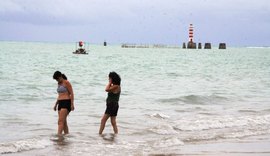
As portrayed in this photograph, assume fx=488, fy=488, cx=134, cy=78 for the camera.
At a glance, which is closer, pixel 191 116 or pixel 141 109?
pixel 191 116

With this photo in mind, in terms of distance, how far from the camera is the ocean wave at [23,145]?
9.03m

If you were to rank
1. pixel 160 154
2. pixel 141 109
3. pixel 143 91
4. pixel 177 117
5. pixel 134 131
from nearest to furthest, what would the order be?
pixel 160 154
pixel 134 131
pixel 177 117
pixel 141 109
pixel 143 91

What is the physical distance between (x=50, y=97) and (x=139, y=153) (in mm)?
11339

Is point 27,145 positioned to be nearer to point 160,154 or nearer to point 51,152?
point 51,152

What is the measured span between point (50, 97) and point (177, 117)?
6.60 meters

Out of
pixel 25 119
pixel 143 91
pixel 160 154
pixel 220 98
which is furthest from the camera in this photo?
pixel 143 91

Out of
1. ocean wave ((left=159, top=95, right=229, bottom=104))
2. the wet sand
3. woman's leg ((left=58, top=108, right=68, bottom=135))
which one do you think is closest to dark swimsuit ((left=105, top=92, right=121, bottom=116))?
woman's leg ((left=58, top=108, right=68, bottom=135))

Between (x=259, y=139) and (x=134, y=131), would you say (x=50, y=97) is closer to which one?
(x=134, y=131)

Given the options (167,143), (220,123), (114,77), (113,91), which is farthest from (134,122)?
(167,143)

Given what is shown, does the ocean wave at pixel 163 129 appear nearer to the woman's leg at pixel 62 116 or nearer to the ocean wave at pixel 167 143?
the ocean wave at pixel 167 143

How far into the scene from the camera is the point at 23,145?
368 inches

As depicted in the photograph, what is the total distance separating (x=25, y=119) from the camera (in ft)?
44.3

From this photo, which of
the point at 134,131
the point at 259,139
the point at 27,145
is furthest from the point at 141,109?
the point at 27,145

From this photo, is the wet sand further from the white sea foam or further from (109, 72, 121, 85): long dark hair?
the white sea foam
